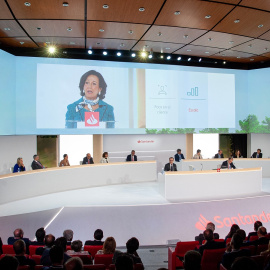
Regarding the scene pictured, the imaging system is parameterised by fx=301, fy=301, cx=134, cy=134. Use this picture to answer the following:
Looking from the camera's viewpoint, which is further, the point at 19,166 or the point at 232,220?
the point at 19,166

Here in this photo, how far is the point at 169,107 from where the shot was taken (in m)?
12.5

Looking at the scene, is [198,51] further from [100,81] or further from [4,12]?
[4,12]

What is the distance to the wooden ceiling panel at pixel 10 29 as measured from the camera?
8.36m

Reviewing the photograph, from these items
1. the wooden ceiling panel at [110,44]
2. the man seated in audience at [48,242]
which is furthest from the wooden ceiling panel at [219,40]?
the man seated in audience at [48,242]

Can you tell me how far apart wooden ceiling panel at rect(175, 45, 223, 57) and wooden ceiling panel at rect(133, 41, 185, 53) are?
0.38m

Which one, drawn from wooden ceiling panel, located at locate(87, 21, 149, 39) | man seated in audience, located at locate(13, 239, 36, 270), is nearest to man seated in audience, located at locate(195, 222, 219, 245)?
man seated in audience, located at locate(13, 239, 36, 270)

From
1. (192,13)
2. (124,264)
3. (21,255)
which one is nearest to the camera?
(124,264)

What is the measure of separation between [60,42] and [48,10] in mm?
2908

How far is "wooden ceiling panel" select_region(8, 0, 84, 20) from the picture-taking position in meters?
7.18

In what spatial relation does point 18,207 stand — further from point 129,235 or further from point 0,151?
point 0,151

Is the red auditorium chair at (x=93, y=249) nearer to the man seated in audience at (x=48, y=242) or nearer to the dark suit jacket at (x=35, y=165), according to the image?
the man seated in audience at (x=48, y=242)

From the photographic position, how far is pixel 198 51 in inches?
468

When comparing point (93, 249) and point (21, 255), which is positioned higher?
point (21, 255)

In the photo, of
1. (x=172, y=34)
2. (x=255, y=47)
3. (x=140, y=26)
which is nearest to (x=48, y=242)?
(x=140, y=26)
